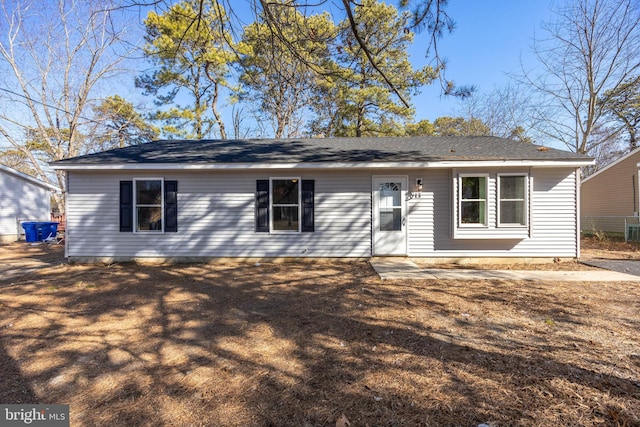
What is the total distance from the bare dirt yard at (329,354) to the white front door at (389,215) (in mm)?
2443

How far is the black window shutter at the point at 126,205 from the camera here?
8359 millimetres

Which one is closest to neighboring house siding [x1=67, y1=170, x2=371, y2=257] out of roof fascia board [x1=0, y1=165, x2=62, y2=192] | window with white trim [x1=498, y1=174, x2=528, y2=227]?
window with white trim [x1=498, y1=174, x2=528, y2=227]

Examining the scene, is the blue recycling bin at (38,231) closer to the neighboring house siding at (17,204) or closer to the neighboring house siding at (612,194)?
the neighboring house siding at (17,204)

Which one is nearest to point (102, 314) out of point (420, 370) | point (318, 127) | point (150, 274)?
point (150, 274)

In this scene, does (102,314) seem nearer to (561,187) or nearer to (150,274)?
(150,274)

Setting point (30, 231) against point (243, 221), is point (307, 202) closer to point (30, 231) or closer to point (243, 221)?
point (243, 221)

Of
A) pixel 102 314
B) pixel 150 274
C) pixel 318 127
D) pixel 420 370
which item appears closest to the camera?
pixel 420 370

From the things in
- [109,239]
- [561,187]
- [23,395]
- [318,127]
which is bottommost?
[23,395]

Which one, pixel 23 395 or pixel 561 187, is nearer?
pixel 23 395

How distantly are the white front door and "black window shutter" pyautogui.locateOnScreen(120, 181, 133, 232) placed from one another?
640cm

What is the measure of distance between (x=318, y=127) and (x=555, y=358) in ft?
64.2

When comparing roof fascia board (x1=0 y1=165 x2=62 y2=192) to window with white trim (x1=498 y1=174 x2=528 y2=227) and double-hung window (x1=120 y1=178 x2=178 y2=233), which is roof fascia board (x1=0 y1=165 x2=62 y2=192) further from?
window with white trim (x1=498 y1=174 x2=528 y2=227)

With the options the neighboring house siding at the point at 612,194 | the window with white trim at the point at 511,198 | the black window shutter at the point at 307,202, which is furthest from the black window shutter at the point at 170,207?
the neighboring house siding at the point at 612,194

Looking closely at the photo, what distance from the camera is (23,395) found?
8.65 ft
